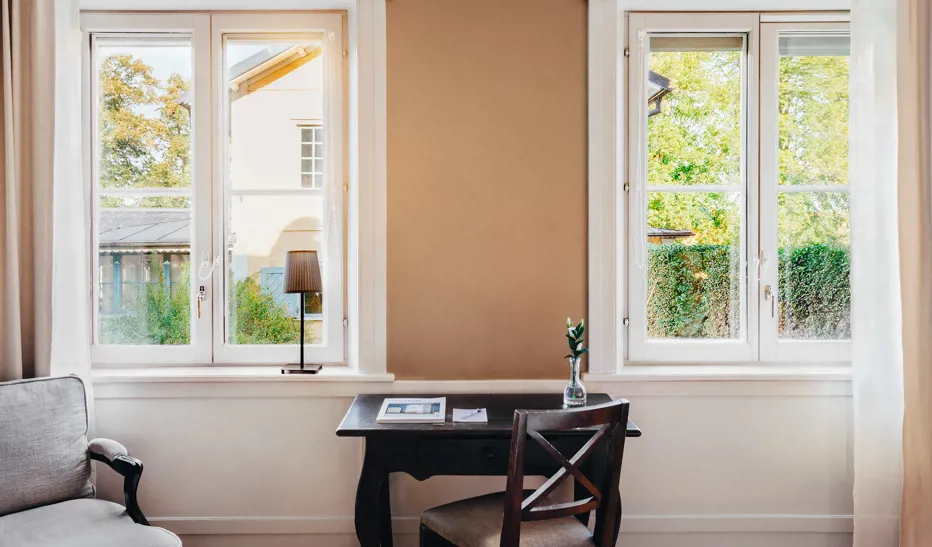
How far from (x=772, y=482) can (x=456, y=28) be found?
2.18 m

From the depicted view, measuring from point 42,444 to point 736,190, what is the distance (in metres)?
2.73

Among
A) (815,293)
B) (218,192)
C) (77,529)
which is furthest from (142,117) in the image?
(815,293)

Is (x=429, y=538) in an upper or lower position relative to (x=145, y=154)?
lower

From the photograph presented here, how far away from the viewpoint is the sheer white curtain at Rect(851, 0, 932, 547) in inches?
75.3

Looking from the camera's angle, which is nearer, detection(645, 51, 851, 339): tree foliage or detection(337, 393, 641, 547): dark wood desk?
detection(337, 393, 641, 547): dark wood desk

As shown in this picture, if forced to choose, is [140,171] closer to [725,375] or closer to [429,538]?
[429,538]

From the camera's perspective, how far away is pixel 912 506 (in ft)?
6.35

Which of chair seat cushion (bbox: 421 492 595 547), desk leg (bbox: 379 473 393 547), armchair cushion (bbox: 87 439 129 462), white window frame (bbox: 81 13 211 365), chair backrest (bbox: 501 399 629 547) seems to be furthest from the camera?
white window frame (bbox: 81 13 211 365)

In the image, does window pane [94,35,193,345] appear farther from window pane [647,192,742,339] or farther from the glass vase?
window pane [647,192,742,339]

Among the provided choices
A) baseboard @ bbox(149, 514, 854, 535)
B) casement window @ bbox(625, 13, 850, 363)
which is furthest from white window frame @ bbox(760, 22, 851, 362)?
baseboard @ bbox(149, 514, 854, 535)

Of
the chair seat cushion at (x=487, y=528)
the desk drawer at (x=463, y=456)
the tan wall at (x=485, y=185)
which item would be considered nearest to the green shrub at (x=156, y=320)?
the tan wall at (x=485, y=185)

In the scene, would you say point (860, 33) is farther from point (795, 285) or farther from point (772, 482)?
point (772, 482)

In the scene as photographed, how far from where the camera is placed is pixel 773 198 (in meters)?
2.31

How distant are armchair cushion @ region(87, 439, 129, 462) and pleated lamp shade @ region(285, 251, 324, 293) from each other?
0.77 m
